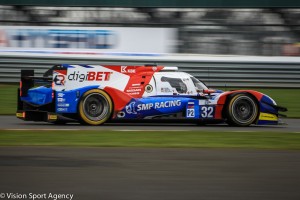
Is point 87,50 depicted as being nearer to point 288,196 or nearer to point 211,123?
point 211,123

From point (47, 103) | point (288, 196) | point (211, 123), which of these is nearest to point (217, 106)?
point (211, 123)

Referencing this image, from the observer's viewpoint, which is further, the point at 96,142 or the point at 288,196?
the point at 96,142

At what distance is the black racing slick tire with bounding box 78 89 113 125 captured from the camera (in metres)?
12.6

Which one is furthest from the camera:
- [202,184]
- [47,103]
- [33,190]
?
[47,103]

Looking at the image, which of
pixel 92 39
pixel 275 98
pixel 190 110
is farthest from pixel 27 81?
pixel 275 98

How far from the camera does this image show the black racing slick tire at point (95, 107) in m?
12.6

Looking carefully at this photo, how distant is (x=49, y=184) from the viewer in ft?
20.3

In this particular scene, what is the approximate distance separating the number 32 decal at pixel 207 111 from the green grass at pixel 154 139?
1259 mm

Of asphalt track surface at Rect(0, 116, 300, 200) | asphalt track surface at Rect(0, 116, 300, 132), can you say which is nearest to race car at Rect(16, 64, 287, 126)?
asphalt track surface at Rect(0, 116, 300, 132)

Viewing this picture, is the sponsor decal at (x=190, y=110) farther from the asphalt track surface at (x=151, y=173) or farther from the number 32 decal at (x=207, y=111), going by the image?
the asphalt track surface at (x=151, y=173)

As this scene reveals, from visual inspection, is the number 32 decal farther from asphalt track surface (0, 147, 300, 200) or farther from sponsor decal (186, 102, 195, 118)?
asphalt track surface (0, 147, 300, 200)

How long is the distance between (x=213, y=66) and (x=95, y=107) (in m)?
6.98

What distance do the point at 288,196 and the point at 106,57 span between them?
13.8 meters

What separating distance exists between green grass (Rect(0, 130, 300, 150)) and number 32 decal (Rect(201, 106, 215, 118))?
126 centimetres
